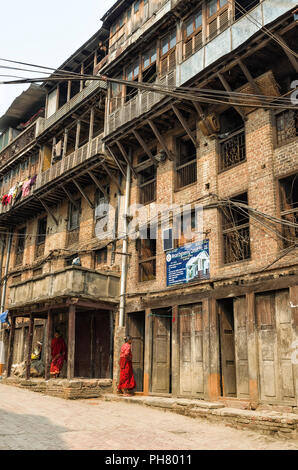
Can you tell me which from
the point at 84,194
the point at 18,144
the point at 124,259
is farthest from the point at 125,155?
the point at 18,144

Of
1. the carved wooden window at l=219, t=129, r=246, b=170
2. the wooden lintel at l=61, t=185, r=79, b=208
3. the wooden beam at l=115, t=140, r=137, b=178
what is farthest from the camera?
Answer: the wooden lintel at l=61, t=185, r=79, b=208

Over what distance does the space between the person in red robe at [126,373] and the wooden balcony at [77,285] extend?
2392mm

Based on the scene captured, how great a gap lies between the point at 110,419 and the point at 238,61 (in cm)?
1092

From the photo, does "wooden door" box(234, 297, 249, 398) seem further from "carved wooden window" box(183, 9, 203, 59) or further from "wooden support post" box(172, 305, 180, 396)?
"carved wooden window" box(183, 9, 203, 59)

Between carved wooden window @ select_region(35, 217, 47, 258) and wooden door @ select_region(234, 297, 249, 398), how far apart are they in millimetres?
14788

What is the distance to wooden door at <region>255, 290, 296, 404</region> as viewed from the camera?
36.7ft

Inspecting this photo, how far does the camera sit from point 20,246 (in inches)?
1099

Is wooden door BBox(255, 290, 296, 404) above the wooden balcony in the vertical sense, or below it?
below

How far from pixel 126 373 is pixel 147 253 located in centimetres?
476

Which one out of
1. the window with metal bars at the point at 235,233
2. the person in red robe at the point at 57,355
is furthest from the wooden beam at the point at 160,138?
the person in red robe at the point at 57,355

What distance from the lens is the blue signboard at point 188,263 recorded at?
14.5 meters

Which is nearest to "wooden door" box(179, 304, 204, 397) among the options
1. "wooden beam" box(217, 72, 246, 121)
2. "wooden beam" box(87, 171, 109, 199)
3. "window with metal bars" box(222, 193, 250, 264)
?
"window with metal bars" box(222, 193, 250, 264)

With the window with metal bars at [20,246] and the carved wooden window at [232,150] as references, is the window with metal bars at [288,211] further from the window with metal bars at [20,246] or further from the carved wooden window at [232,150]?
the window with metal bars at [20,246]
